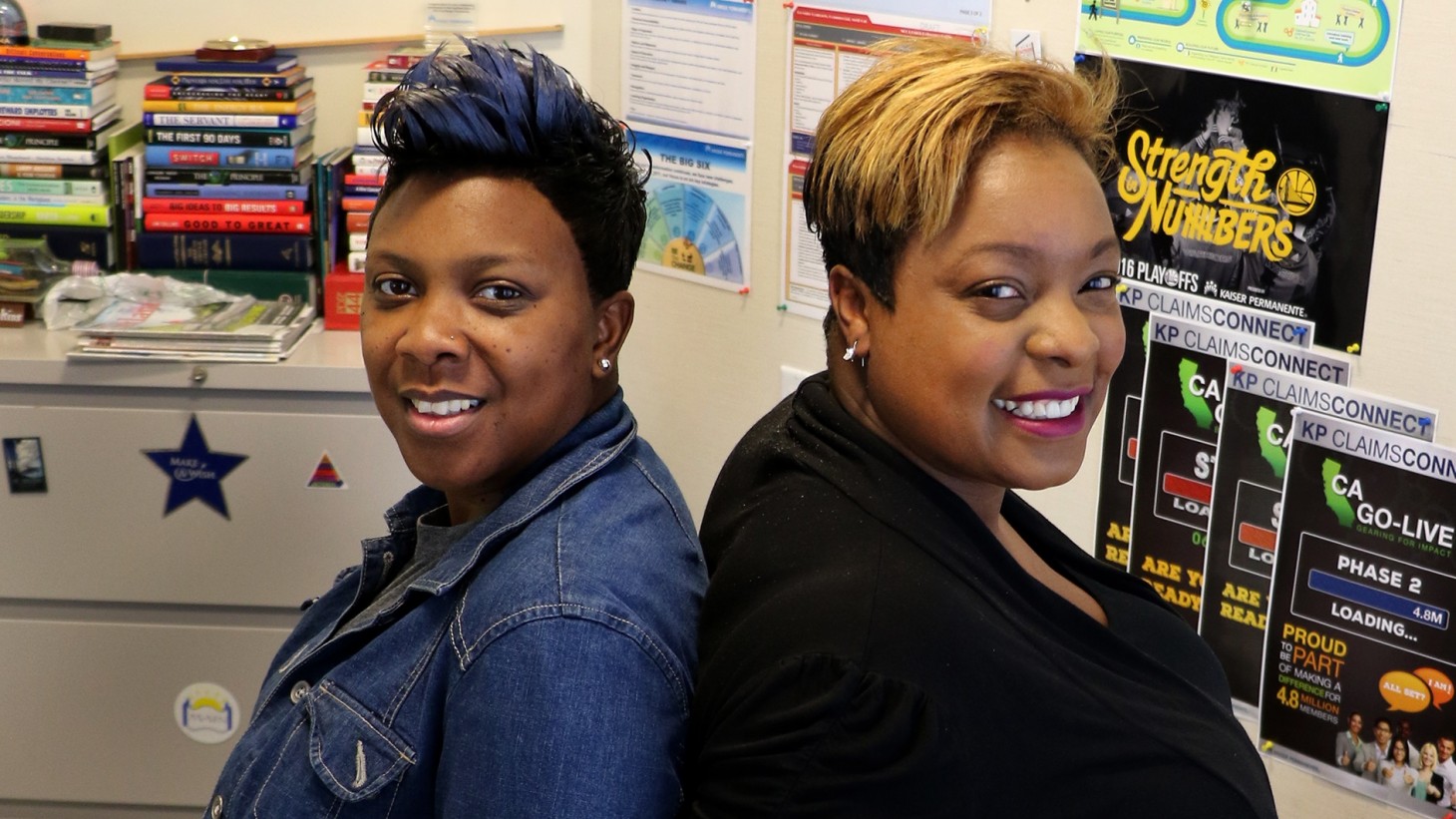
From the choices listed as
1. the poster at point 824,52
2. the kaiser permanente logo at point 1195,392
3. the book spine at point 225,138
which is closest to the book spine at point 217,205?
the book spine at point 225,138

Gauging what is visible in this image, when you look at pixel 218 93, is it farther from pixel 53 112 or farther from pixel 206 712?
pixel 206 712

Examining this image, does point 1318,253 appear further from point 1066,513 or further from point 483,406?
point 483,406

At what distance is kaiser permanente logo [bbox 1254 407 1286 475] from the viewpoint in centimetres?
200

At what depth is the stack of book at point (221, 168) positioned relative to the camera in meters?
2.72

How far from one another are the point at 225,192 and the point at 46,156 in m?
0.32

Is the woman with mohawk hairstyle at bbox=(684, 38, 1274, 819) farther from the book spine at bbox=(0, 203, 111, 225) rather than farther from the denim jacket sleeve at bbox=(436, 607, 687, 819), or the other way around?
the book spine at bbox=(0, 203, 111, 225)

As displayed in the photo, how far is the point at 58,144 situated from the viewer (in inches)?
107

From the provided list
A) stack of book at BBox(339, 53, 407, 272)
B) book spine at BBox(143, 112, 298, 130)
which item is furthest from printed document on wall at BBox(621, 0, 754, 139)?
book spine at BBox(143, 112, 298, 130)

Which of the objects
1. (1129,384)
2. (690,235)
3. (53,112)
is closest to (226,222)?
(53,112)

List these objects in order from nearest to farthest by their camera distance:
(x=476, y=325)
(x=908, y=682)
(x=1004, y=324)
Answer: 1. (x=908, y=682)
2. (x=1004, y=324)
3. (x=476, y=325)

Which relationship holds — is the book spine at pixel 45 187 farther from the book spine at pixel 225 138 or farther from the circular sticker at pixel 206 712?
the circular sticker at pixel 206 712

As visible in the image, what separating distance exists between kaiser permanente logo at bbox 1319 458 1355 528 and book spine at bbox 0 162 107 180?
2151 mm

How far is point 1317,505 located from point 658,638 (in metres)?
1.19

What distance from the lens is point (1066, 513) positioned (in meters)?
2.27
